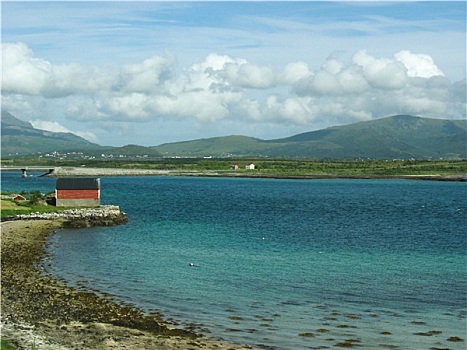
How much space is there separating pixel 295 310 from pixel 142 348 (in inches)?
347

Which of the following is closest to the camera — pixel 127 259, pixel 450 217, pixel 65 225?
pixel 127 259

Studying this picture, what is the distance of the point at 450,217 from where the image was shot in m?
76.1

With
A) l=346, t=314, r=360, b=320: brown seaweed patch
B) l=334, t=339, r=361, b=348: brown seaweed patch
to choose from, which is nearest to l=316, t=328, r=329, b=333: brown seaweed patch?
l=334, t=339, r=361, b=348: brown seaweed patch

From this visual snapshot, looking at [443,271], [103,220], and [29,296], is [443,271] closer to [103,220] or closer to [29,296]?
[29,296]

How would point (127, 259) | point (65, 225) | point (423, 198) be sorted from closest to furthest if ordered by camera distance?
point (127, 259), point (65, 225), point (423, 198)

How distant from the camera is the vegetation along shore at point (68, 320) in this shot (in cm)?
2191

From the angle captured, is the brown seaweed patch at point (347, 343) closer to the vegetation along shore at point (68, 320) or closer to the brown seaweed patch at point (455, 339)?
the brown seaweed patch at point (455, 339)

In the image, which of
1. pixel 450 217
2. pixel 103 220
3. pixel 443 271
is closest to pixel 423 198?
pixel 450 217

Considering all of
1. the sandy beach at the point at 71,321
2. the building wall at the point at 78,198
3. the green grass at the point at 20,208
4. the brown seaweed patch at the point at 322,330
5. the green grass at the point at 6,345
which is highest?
the building wall at the point at 78,198

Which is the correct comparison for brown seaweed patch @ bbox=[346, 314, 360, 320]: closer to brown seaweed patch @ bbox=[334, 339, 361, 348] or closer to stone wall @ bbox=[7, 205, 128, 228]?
brown seaweed patch @ bbox=[334, 339, 361, 348]

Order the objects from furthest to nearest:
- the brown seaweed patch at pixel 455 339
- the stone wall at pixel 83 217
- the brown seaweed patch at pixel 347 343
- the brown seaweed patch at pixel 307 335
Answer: the stone wall at pixel 83 217 → the brown seaweed patch at pixel 307 335 → the brown seaweed patch at pixel 455 339 → the brown seaweed patch at pixel 347 343

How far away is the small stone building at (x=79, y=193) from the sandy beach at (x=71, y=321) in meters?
34.2

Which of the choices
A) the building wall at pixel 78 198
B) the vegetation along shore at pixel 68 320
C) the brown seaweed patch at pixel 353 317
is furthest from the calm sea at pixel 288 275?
the building wall at pixel 78 198

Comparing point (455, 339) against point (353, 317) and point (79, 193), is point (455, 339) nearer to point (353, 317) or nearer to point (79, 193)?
point (353, 317)
